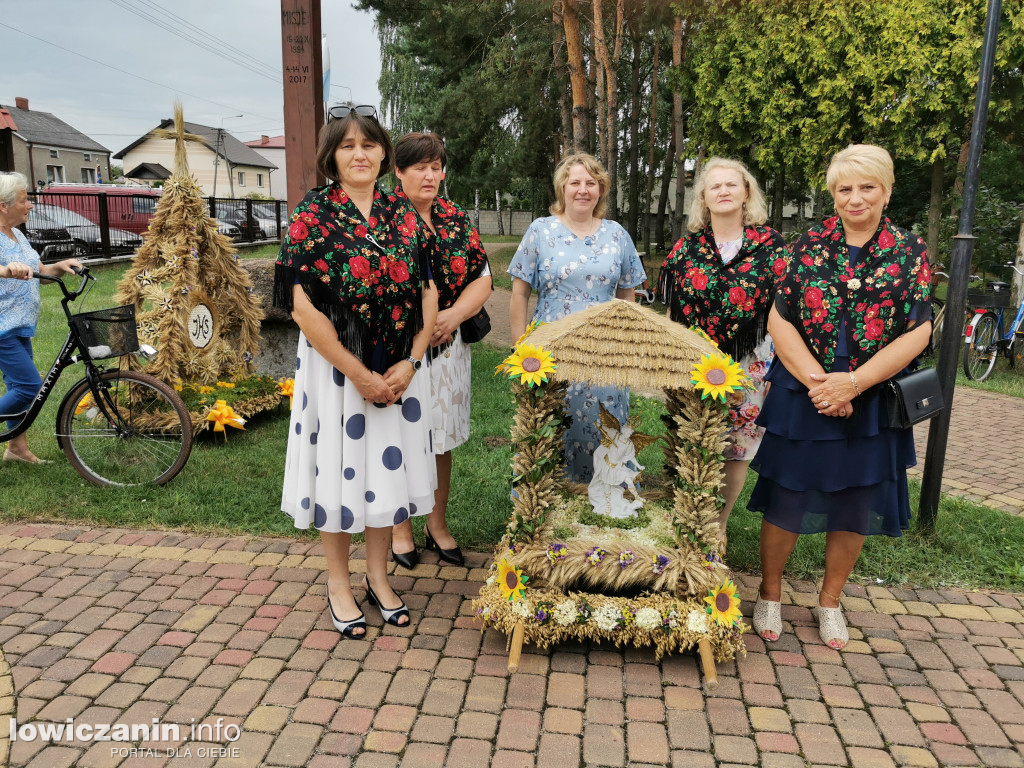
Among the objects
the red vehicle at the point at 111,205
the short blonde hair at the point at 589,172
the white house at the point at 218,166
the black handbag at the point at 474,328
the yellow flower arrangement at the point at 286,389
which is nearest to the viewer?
the short blonde hair at the point at 589,172

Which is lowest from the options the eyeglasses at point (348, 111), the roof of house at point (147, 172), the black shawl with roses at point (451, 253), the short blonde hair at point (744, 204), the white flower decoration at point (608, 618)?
the white flower decoration at point (608, 618)

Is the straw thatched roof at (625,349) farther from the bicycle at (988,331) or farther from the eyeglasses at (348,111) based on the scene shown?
the bicycle at (988,331)

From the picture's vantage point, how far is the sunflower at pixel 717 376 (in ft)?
9.23

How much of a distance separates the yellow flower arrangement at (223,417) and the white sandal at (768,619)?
12.6 feet

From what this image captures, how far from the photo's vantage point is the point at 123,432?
185 inches

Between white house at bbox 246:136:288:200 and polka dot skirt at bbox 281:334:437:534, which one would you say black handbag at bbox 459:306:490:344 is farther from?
white house at bbox 246:136:288:200

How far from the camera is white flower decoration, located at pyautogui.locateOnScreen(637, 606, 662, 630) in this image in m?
2.93

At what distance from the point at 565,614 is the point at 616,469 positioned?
649 mm

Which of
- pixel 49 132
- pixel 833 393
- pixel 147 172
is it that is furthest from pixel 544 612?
pixel 147 172

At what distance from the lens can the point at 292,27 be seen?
227 inches

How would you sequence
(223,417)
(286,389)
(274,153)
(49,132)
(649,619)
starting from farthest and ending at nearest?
(274,153) → (49,132) → (286,389) → (223,417) → (649,619)

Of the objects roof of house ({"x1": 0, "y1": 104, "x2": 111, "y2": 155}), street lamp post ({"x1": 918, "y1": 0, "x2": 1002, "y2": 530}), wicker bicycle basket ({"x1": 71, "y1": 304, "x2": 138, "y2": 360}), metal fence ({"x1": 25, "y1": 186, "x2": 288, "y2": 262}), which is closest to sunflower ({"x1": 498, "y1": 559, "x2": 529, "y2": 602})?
street lamp post ({"x1": 918, "y1": 0, "x2": 1002, "y2": 530})

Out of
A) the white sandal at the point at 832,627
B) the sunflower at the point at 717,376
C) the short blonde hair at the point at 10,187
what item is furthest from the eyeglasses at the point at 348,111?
the white sandal at the point at 832,627

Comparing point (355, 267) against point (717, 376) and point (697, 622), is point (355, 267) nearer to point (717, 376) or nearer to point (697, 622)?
point (717, 376)
